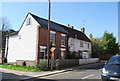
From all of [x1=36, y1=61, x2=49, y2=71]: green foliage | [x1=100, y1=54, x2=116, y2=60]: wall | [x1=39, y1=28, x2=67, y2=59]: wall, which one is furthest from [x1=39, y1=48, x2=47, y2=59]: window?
[x1=100, y1=54, x2=116, y2=60]: wall

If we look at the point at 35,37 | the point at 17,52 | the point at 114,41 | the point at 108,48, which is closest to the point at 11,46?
the point at 17,52

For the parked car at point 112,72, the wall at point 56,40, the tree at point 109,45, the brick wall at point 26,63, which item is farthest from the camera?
the tree at point 109,45

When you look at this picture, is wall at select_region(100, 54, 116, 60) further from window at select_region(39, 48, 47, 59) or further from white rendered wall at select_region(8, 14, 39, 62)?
white rendered wall at select_region(8, 14, 39, 62)

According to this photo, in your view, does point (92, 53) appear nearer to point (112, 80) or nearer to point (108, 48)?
point (108, 48)

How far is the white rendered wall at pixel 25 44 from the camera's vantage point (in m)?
22.1

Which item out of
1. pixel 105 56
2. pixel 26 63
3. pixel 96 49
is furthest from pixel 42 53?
pixel 105 56

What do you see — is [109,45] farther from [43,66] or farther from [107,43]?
[43,66]

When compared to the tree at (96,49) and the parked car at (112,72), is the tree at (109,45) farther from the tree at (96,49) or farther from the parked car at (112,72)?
the parked car at (112,72)

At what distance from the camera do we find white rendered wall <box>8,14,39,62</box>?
869 inches

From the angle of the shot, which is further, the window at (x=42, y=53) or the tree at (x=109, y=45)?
the tree at (x=109, y=45)

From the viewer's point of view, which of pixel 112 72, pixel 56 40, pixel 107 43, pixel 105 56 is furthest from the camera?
pixel 107 43

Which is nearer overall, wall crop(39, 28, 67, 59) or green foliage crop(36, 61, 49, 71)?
green foliage crop(36, 61, 49, 71)

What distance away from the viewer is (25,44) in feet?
75.8

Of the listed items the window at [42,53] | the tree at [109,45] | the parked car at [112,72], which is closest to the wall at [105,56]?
→ the tree at [109,45]
